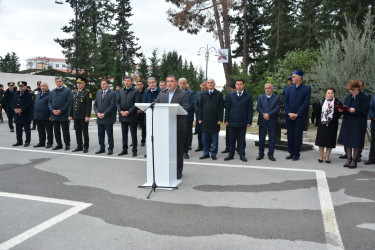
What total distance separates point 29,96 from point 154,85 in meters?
4.13

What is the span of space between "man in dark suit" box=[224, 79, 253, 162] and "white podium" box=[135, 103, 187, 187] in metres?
2.90

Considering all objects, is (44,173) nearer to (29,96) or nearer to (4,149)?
(4,149)

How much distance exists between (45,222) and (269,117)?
579cm

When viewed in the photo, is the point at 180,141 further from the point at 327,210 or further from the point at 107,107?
the point at 107,107

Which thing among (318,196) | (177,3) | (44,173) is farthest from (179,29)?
(318,196)

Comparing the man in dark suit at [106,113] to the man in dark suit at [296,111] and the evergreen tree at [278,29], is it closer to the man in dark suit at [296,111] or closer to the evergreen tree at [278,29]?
the man in dark suit at [296,111]

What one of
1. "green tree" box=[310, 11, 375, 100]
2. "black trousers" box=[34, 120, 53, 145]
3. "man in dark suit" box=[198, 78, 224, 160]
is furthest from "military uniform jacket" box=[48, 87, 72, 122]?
"green tree" box=[310, 11, 375, 100]

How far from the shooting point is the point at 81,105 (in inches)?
350

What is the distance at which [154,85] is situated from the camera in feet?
30.1

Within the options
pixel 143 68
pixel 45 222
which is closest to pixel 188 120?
pixel 45 222

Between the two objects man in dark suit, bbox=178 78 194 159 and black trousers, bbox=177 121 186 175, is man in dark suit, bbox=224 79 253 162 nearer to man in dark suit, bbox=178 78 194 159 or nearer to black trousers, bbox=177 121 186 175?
Answer: man in dark suit, bbox=178 78 194 159

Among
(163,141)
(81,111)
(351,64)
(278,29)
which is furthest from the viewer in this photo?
(278,29)

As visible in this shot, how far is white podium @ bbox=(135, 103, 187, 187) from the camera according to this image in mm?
5168

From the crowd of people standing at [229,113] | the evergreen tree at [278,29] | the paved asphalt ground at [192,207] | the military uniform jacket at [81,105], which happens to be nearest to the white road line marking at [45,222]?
the paved asphalt ground at [192,207]
